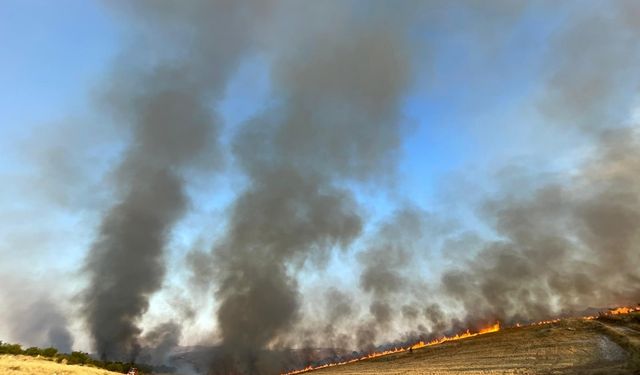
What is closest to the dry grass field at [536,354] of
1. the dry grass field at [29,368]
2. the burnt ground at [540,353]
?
the burnt ground at [540,353]

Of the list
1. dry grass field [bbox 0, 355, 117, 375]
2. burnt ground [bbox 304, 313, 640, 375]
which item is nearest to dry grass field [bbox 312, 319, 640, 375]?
burnt ground [bbox 304, 313, 640, 375]

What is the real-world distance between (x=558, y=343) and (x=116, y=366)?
97222 millimetres

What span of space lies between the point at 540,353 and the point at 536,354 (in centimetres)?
68

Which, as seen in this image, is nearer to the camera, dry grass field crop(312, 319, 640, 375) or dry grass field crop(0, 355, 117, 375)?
dry grass field crop(0, 355, 117, 375)

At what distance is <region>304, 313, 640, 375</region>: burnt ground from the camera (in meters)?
58.3

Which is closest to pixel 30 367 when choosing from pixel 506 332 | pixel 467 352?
pixel 467 352

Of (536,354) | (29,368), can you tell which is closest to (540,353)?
(536,354)

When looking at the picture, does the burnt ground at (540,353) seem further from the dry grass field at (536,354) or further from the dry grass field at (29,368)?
the dry grass field at (29,368)

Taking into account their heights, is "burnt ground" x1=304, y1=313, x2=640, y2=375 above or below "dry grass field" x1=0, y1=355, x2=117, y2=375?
below

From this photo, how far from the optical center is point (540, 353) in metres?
68.9

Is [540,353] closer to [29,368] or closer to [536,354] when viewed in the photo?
[536,354]

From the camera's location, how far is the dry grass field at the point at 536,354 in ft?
191

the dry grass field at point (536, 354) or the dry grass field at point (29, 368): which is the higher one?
the dry grass field at point (29, 368)

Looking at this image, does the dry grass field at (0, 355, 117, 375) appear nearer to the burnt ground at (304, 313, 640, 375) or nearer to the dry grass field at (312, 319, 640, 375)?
the dry grass field at (312, 319, 640, 375)
